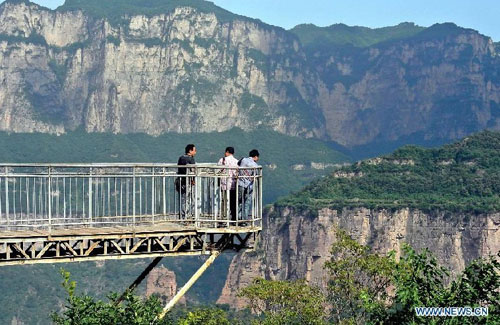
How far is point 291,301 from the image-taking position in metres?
83.8

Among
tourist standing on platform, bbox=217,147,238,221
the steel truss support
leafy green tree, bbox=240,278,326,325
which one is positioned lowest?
leafy green tree, bbox=240,278,326,325

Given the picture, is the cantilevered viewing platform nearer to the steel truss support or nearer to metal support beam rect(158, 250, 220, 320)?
the steel truss support

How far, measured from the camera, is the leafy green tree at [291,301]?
76.2 m

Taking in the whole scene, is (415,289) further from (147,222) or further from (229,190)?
(147,222)

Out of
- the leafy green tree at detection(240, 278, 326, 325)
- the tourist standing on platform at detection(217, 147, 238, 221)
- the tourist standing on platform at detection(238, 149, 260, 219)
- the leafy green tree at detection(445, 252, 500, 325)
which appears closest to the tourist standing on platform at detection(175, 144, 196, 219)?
the tourist standing on platform at detection(217, 147, 238, 221)

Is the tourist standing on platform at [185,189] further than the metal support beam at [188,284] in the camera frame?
Yes

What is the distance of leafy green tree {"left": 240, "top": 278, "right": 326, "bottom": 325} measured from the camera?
76.2 metres

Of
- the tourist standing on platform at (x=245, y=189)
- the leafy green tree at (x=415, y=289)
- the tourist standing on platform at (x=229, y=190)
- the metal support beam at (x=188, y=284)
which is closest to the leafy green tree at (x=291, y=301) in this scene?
the tourist standing on platform at (x=245, y=189)

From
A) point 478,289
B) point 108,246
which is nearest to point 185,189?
point 108,246

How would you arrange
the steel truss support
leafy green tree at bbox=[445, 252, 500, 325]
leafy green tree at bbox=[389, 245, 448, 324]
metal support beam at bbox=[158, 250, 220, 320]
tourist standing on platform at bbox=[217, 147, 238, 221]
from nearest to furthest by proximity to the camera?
the steel truss support → leafy green tree at bbox=[389, 245, 448, 324] → leafy green tree at bbox=[445, 252, 500, 325] → metal support beam at bbox=[158, 250, 220, 320] → tourist standing on platform at bbox=[217, 147, 238, 221]

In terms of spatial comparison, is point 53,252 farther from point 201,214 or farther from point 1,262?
point 201,214

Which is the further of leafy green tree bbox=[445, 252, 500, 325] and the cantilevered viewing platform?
leafy green tree bbox=[445, 252, 500, 325]

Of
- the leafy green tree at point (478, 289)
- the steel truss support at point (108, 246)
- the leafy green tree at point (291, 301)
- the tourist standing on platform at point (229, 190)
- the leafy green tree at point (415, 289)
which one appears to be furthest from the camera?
the leafy green tree at point (291, 301)

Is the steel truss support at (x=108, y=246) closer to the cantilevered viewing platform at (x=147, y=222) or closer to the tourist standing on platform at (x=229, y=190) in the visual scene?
the cantilevered viewing platform at (x=147, y=222)
